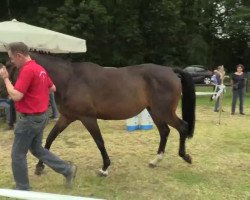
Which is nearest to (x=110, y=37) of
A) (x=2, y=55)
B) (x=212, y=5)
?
(x=2, y=55)

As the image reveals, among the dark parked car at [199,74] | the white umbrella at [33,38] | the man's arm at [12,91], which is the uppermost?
the white umbrella at [33,38]

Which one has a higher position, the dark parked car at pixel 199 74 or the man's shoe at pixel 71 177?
the man's shoe at pixel 71 177

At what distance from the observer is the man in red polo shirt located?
466 cm

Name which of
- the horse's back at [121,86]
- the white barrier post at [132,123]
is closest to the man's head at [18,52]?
the horse's back at [121,86]

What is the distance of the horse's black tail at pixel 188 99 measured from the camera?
22.7 ft

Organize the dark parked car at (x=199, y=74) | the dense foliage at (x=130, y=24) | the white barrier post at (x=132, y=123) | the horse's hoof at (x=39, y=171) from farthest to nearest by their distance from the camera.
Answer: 1. the dark parked car at (x=199, y=74)
2. the dense foliage at (x=130, y=24)
3. the white barrier post at (x=132, y=123)
4. the horse's hoof at (x=39, y=171)

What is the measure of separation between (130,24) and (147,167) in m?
22.0

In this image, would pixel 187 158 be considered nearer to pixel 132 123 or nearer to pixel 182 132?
pixel 182 132

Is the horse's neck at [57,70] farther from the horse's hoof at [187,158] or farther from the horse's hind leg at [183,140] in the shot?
the horse's hoof at [187,158]

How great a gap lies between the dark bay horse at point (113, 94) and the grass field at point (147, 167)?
32 centimetres

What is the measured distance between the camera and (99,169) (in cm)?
643

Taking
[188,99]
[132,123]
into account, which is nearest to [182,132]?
[188,99]

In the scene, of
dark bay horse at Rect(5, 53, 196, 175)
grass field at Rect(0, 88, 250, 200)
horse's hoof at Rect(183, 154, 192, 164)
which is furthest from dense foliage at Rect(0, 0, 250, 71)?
horse's hoof at Rect(183, 154, 192, 164)

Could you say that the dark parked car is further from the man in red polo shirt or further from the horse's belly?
the man in red polo shirt
